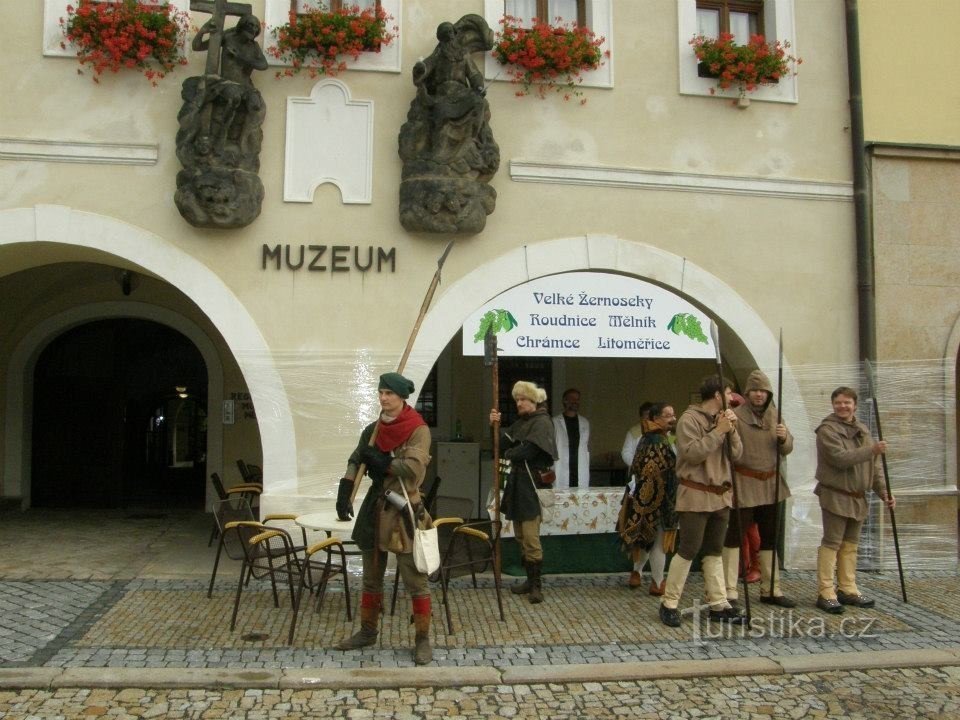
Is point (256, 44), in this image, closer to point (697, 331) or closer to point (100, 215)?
point (100, 215)

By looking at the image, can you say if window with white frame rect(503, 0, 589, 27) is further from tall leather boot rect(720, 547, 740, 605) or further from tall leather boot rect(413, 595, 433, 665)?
tall leather boot rect(413, 595, 433, 665)

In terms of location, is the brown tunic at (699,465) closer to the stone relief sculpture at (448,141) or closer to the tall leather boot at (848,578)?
the tall leather boot at (848,578)

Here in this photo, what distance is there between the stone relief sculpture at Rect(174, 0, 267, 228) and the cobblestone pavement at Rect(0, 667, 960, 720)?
3.90 metres

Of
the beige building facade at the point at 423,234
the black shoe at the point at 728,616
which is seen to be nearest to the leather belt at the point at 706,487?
the black shoe at the point at 728,616

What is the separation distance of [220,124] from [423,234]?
186 cm

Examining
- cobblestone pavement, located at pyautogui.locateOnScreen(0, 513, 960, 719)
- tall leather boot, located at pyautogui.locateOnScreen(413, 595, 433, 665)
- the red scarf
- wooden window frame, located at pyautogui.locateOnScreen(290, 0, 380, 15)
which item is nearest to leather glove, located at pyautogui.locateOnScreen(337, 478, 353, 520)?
the red scarf

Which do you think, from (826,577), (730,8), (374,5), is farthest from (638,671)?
(730,8)

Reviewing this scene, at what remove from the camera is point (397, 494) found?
5246 millimetres

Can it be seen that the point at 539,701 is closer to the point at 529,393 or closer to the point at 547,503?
the point at 529,393

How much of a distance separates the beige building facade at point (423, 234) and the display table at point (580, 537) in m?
1.61

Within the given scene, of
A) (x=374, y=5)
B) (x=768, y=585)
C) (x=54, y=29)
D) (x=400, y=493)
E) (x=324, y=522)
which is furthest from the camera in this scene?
(x=374, y=5)

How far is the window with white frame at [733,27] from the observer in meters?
8.28

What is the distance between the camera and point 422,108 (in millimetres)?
7539

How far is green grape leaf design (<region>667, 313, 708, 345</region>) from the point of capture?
7.76m
